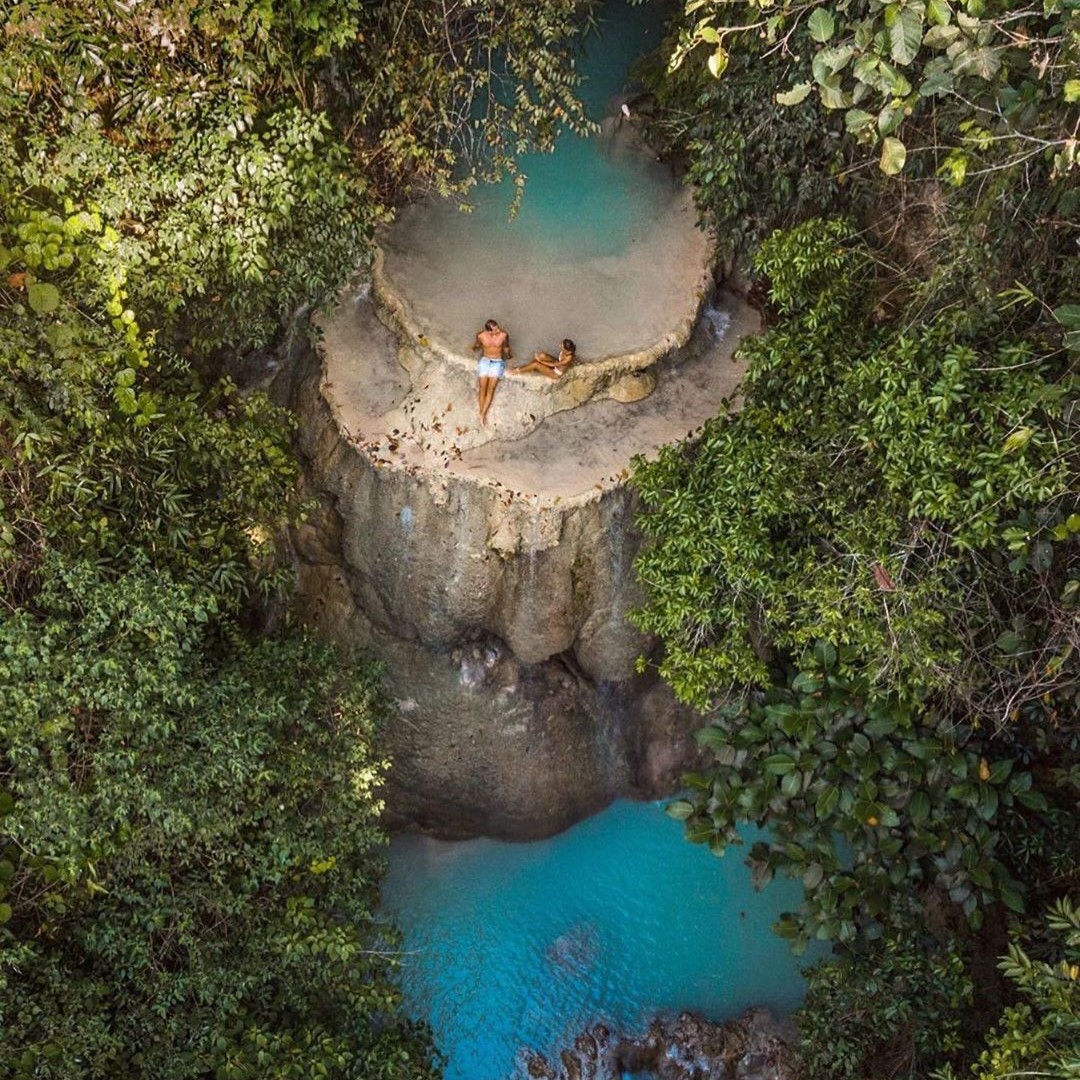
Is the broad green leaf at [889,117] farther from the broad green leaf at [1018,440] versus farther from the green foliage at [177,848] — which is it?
the green foliage at [177,848]

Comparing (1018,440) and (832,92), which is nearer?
(832,92)

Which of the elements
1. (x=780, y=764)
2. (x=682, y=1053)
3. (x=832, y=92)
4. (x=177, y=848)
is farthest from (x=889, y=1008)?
(x=832, y=92)

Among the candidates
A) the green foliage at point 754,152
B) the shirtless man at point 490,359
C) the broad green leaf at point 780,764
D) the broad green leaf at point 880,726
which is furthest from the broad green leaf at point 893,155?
the broad green leaf at point 780,764

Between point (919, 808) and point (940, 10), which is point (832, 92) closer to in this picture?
point (940, 10)

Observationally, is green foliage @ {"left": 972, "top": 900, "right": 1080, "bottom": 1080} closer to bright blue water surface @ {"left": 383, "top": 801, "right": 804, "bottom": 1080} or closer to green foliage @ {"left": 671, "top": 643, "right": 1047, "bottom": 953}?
green foliage @ {"left": 671, "top": 643, "right": 1047, "bottom": 953}

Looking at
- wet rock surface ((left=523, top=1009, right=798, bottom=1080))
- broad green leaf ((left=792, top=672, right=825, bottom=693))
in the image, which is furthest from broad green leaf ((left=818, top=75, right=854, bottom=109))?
wet rock surface ((left=523, top=1009, right=798, bottom=1080))

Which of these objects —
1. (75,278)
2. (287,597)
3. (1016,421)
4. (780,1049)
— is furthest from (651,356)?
(780,1049)
